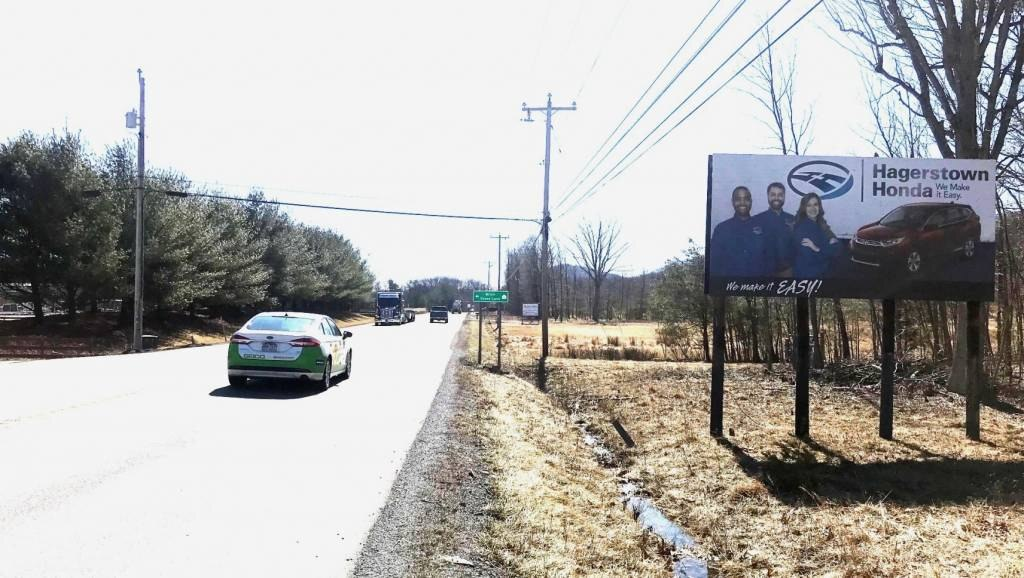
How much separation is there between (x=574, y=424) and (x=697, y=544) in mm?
8439

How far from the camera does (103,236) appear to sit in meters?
29.2

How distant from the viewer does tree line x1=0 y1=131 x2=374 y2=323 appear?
1093 inches

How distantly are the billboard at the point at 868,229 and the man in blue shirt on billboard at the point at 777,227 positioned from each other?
0.02 metres

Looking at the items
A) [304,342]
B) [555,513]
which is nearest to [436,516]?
A: [555,513]

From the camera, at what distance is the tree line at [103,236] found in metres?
27.8

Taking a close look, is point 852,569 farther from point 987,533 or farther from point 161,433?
point 161,433

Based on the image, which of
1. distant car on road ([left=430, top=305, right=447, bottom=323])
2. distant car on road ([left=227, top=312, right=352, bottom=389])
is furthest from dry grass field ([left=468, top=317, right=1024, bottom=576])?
distant car on road ([left=430, top=305, right=447, bottom=323])

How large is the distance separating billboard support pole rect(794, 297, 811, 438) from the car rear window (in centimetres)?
904

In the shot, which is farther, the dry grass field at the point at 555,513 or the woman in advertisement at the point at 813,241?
the woman in advertisement at the point at 813,241

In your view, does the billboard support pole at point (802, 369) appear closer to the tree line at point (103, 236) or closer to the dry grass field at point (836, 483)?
the dry grass field at point (836, 483)

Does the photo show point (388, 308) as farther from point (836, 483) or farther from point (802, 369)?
point (836, 483)

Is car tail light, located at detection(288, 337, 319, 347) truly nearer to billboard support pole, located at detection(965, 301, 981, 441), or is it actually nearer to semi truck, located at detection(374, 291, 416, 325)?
billboard support pole, located at detection(965, 301, 981, 441)

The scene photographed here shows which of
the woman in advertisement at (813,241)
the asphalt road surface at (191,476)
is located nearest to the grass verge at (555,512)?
the asphalt road surface at (191,476)

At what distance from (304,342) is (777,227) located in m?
8.59
